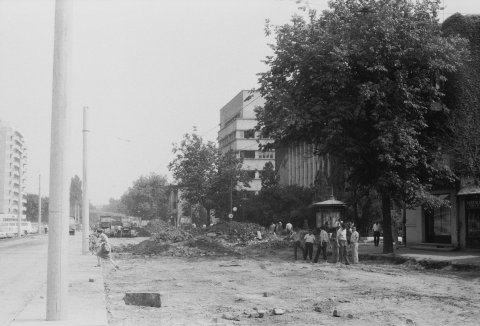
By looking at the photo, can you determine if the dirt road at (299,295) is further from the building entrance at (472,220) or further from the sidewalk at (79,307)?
the building entrance at (472,220)

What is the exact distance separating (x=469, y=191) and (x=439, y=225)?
4.26 meters

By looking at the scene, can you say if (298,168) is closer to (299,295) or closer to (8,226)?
(8,226)

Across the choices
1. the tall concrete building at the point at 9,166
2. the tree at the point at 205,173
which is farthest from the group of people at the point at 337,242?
the tall concrete building at the point at 9,166

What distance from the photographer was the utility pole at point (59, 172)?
9383 millimetres

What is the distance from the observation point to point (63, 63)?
9734 millimetres

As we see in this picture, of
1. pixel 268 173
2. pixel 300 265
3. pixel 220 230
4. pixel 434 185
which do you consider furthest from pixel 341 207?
pixel 268 173

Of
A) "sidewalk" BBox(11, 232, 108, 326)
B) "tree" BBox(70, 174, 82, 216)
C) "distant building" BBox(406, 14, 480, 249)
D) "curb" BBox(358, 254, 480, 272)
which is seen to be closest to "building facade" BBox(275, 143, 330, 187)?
"distant building" BBox(406, 14, 480, 249)

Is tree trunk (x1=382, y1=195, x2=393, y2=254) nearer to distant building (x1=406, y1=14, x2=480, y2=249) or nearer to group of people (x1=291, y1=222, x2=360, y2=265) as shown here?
distant building (x1=406, y1=14, x2=480, y2=249)

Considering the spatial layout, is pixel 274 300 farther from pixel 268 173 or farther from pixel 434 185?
pixel 268 173

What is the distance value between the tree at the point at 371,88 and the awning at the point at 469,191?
1.69 m

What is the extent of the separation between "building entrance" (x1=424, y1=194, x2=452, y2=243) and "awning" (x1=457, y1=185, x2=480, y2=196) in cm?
175

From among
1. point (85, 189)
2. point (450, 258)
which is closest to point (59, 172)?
point (450, 258)

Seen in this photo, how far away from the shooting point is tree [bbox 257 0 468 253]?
88.9ft

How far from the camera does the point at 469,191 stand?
2964 centimetres
